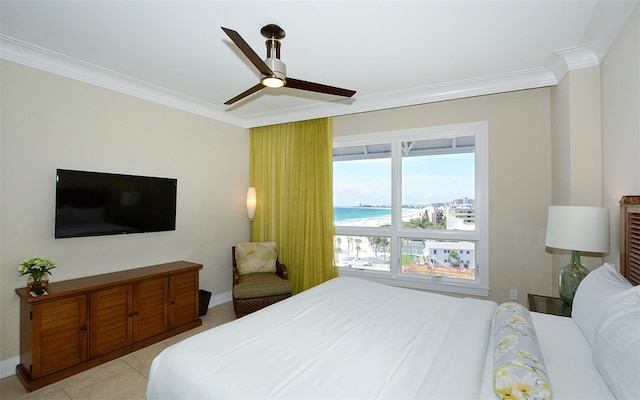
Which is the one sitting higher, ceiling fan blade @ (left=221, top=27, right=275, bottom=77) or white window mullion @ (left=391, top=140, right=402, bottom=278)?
ceiling fan blade @ (left=221, top=27, right=275, bottom=77)

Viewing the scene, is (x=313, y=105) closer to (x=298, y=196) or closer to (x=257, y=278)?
(x=298, y=196)

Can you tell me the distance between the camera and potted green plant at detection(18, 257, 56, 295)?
2.44 meters

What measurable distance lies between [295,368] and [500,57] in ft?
9.98

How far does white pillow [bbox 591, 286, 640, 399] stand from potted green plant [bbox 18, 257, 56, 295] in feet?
11.7

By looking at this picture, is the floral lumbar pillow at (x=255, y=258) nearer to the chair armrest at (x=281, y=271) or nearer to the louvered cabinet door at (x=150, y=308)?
the chair armrest at (x=281, y=271)

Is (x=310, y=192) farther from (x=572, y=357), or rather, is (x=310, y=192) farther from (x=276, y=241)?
(x=572, y=357)

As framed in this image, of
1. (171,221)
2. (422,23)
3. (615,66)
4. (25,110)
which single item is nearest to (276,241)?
(171,221)

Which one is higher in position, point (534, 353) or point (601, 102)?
point (601, 102)

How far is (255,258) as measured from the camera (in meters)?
4.18

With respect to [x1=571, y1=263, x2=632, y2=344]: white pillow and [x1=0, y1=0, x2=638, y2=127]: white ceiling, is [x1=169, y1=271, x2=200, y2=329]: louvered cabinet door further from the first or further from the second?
[x1=571, y1=263, x2=632, y2=344]: white pillow

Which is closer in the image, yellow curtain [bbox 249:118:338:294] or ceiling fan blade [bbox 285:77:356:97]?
ceiling fan blade [bbox 285:77:356:97]

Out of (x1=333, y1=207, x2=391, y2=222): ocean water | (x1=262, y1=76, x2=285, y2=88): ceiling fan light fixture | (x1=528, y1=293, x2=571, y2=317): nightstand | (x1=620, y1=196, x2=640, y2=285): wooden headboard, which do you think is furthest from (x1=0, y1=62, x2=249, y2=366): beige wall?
(x1=620, y1=196, x2=640, y2=285): wooden headboard

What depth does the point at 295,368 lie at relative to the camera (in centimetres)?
132

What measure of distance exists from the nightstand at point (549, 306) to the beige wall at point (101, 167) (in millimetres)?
3737
